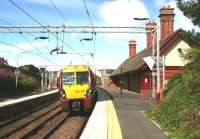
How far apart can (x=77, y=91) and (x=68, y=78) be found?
111 centimetres

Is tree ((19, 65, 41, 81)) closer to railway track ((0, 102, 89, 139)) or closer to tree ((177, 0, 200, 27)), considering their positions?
railway track ((0, 102, 89, 139))

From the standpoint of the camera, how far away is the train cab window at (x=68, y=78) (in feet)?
93.9

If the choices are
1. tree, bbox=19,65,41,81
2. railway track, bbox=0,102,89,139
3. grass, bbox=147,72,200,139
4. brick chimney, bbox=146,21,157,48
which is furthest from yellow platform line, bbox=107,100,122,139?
tree, bbox=19,65,41,81

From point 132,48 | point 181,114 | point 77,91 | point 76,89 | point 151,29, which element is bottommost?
point 181,114

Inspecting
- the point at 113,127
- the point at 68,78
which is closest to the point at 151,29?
the point at 68,78

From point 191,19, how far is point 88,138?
642cm

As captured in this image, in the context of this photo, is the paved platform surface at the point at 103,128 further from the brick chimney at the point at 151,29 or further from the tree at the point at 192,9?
the brick chimney at the point at 151,29

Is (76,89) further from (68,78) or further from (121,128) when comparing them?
(121,128)

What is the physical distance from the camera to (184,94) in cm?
1983

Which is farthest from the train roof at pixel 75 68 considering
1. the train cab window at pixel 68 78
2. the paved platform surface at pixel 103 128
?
the paved platform surface at pixel 103 128

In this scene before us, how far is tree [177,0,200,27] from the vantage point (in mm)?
18856

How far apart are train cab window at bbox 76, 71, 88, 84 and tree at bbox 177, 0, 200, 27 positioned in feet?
32.8

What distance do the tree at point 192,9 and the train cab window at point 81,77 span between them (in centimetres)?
1001

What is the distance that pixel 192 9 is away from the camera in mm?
18938
